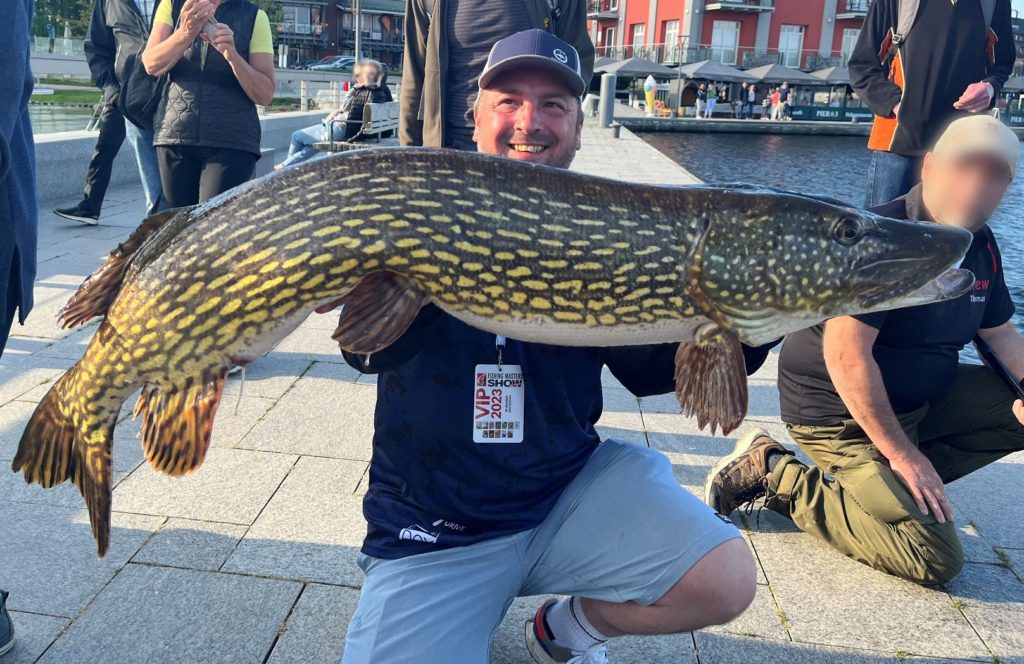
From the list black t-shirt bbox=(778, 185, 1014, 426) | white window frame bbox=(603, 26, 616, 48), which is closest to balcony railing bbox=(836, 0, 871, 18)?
white window frame bbox=(603, 26, 616, 48)

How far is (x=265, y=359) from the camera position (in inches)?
209

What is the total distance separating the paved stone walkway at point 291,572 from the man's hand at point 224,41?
202 centimetres

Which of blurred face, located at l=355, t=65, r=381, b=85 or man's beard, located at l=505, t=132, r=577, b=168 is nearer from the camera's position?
man's beard, located at l=505, t=132, r=577, b=168

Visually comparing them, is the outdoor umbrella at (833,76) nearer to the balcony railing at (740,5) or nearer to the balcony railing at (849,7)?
the balcony railing at (849,7)

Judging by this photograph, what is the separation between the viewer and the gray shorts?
2234mm

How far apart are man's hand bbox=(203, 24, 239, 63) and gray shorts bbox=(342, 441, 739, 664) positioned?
3313 millimetres

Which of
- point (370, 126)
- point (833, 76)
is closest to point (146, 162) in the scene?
point (370, 126)

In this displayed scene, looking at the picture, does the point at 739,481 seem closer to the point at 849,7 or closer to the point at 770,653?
the point at 770,653

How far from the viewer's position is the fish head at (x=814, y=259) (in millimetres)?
2195

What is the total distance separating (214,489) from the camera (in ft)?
11.8

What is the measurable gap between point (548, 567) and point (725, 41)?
5840 cm

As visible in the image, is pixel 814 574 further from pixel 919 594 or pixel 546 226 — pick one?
pixel 546 226

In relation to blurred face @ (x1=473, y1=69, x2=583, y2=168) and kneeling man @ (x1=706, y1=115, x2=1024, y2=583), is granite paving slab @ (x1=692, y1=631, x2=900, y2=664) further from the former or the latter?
blurred face @ (x1=473, y1=69, x2=583, y2=168)

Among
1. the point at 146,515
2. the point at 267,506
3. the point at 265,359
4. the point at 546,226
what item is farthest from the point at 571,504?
the point at 265,359
